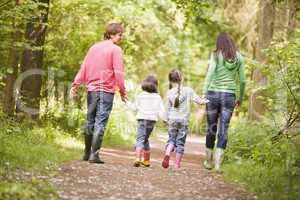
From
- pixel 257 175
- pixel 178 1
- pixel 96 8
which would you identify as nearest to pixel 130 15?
pixel 96 8

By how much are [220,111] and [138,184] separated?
2.46m

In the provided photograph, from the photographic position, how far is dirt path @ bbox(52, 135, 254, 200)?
24.2 ft

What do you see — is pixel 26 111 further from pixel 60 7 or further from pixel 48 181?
pixel 48 181

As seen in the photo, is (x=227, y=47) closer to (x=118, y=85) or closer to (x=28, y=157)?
(x=118, y=85)

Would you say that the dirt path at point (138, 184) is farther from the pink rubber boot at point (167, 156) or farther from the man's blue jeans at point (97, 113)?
the man's blue jeans at point (97, 113)

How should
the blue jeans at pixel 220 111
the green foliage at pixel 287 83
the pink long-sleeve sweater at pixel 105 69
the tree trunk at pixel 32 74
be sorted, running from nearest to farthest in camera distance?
the green foliage at pixel 287 83, the pink long-sleeve sweater at pixel 105 69, the blue jeans at pixel 220 111, the tree trunk at pixel 32 74

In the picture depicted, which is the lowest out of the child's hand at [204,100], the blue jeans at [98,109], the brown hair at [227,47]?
the blue jeans at [98,109]

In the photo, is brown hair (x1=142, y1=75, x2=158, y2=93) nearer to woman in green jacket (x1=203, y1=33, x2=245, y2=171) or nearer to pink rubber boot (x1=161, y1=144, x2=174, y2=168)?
pink rubber boot (x1=161, y1=144, x2=174, y2=168)

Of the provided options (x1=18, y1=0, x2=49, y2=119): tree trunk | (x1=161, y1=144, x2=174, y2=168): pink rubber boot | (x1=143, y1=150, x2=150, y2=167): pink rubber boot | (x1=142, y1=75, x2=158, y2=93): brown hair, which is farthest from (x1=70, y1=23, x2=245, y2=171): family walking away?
(x1=18, y1=0, x2=49, y2=119): tree trunk

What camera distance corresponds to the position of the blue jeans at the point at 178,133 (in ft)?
34.9

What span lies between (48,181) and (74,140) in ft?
19.1

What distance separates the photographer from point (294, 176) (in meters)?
7.84

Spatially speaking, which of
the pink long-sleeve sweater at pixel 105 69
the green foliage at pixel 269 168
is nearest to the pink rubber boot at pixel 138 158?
the pink long-sleeve sweater at pixel 105 69

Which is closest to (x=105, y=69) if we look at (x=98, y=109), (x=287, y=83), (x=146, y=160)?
(x=98, y=109)
